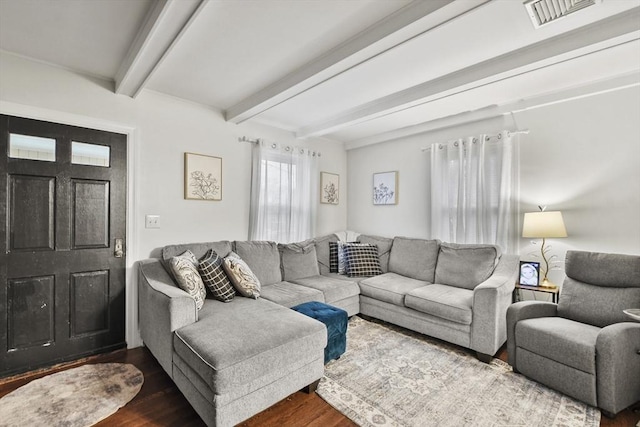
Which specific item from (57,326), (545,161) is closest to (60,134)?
(57,326)

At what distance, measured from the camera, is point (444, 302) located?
8.85ft

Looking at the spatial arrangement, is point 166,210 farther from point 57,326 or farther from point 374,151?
point 374,151

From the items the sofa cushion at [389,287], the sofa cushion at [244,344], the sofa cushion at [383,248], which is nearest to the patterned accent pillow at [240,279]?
the sofa cushion at [244,344]

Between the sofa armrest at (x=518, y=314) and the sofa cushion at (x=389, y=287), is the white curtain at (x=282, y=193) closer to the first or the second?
the sofa cushion at (x=389, y=287)

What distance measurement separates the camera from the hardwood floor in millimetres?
1738

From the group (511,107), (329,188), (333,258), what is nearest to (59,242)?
(333,258)

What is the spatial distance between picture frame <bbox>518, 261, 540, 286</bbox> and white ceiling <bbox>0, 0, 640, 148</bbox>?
1636 mm

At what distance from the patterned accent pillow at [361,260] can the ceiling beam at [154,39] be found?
282 cm

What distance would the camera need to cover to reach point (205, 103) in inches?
125

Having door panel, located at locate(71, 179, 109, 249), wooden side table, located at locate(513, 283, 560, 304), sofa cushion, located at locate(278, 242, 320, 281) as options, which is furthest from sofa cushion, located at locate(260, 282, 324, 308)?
wooden side table, located at locate(513, 283, 560, 304)

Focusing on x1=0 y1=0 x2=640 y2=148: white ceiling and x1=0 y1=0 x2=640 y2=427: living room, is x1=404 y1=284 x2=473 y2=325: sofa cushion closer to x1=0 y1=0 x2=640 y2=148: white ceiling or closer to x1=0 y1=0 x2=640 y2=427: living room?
x1=0 y1=0 x2=640 y2=427: living room

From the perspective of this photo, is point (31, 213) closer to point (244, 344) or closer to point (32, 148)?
point (32, 148)

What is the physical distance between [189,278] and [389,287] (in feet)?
6.69

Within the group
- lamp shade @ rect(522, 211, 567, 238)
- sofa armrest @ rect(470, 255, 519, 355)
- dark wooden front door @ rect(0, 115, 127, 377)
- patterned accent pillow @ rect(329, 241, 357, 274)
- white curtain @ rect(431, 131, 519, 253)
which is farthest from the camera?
patterned accent pillow @ rect(329, 241, 357, 274)
